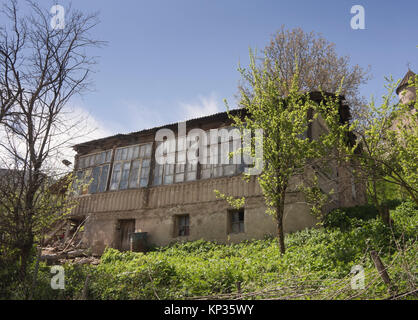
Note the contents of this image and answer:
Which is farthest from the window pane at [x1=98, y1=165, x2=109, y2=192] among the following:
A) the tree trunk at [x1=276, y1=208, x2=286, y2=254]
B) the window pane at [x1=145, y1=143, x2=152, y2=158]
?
the tree trunk at [x1=276, y1=208, x2=286, y2=254]

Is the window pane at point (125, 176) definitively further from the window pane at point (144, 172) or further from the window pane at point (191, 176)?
the window pane at point (191, 176)

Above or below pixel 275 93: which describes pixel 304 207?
below

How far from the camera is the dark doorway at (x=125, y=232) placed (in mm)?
14828

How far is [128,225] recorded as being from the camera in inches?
590

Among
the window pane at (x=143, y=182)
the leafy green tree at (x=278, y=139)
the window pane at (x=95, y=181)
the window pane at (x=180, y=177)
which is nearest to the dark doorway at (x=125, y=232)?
the window pane at (x=143, y=182)

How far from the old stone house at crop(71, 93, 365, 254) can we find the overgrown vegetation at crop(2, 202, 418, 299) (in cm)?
120

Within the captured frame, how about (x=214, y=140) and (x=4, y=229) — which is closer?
(x=4, y=229)

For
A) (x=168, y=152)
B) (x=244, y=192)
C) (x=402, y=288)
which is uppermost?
(x=168, y=152)

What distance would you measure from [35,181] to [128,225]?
8066 mm

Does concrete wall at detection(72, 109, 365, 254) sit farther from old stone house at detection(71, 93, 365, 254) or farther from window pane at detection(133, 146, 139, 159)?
window pane at detection(133, 146, 139, 159)

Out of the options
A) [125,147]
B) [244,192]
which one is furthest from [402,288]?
[125,147]

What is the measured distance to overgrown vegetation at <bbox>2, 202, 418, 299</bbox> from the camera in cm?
559
